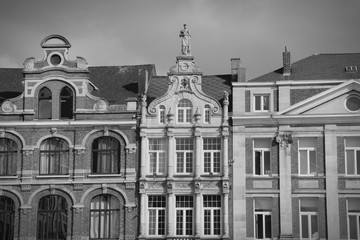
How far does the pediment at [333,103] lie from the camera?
48406 mm

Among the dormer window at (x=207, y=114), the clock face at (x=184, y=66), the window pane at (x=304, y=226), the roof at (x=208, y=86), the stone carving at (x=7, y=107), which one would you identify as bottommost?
the window pane at (x=304, y=226)

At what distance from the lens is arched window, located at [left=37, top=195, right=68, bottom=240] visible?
49.0m

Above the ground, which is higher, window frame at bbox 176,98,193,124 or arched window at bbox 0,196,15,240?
window frame at bbox 176,98,193,124

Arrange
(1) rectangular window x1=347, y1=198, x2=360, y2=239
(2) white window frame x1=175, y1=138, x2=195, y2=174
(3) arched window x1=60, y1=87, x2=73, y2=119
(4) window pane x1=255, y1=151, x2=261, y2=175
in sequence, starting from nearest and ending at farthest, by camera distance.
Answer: (1) rectangular window x1=347, y1=198, x2=360, y2=239 < (4) window pane x1=255, y1=151, x2=261, y2=175 < (2) white window frame x1=175, y1=138, x2=195, y2=174 < (3) arched window x1=60, y1=87, x2=73, y2=119

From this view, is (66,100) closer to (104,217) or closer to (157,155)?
(157,155)

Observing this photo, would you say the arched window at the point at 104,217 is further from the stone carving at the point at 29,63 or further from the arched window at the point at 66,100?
the stone carving at the point at 29,63

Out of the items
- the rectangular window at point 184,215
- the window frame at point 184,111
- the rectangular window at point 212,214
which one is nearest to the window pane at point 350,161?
the rectangular window at point 212,214

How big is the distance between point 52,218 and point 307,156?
1446 cm

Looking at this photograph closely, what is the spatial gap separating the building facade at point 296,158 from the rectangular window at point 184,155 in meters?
2.45

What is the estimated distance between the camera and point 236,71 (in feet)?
169

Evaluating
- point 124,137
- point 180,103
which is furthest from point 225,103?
point 124,137

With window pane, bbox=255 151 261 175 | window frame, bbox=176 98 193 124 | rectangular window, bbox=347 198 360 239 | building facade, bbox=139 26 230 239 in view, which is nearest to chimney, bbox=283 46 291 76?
building facade, bbox=139 26 230 239

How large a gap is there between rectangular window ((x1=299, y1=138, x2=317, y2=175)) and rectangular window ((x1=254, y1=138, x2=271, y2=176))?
70.2 inches

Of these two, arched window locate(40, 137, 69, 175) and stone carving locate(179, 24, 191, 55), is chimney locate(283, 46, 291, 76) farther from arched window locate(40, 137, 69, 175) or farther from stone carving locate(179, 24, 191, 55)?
arched window locate(40, 137, 69, 175)
